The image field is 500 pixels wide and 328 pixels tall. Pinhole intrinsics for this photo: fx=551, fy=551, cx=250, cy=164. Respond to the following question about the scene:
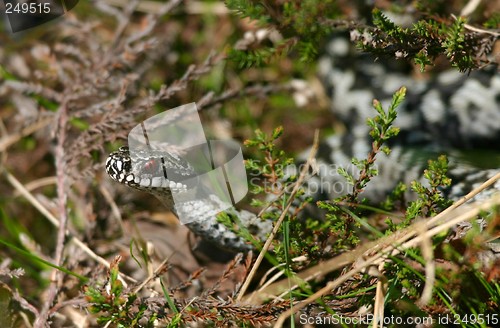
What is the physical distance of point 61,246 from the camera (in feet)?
11.3

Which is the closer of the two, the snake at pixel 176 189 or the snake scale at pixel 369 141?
the snake at pixel 176 189

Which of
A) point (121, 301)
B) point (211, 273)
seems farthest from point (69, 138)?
point (121, 301)

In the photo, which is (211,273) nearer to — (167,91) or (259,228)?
(259,228)

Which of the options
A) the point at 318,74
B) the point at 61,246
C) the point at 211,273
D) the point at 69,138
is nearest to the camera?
the point at 61,246

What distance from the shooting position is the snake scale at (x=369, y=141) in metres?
3.38

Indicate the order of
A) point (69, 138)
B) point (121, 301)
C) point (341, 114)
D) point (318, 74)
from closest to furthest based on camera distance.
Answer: point (121, 301), point (69, 138), point (341, 114), point (318, 74)

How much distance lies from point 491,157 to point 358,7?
1.86 meters

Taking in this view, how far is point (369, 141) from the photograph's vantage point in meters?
4.33

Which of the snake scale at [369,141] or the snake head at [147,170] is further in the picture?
the snake scale at [369,141]

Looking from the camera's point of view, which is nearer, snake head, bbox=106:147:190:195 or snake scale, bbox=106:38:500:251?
snake head, bbox=106:147:190:195

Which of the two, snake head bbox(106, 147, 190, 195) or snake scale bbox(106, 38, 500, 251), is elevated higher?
snake head bbox(106, 147, 190, 195)

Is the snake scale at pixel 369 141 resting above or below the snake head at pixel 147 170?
below

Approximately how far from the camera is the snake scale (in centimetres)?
338

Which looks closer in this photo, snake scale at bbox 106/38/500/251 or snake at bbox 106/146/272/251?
snake at bbox 106/146/272/251
